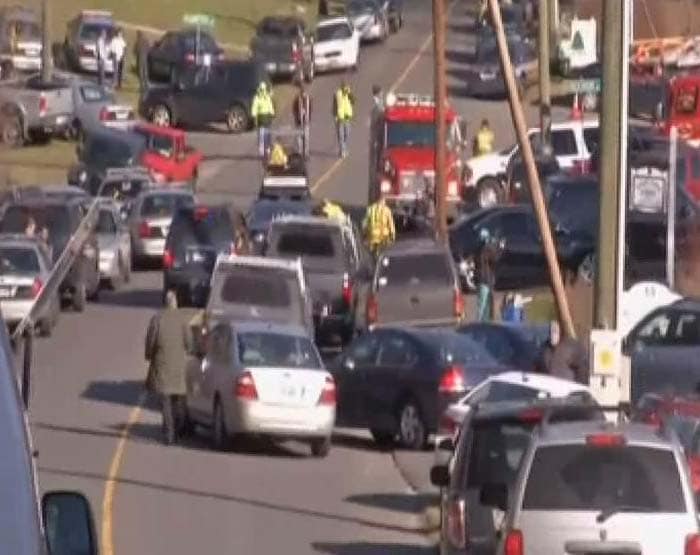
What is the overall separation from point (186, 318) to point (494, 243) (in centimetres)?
1336

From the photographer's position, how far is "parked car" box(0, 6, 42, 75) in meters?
65.6

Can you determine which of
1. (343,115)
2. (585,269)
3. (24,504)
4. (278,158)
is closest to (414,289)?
(585,269)

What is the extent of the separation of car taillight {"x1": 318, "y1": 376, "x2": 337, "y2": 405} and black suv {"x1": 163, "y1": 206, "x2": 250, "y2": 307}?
33.9 ft

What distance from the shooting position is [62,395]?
33.0 m

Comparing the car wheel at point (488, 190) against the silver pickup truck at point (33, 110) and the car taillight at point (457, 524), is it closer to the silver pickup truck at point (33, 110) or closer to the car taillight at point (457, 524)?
the silver pickup truck at point (33, 110)

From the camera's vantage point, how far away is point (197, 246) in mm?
40562

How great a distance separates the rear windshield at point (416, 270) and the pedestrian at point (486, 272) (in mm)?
651

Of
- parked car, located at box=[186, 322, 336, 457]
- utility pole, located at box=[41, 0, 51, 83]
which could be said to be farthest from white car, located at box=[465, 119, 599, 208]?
parked car, located at box=[186, 322, 336, 457]

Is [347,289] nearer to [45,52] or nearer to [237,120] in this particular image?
[45,52]

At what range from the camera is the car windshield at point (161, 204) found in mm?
46219

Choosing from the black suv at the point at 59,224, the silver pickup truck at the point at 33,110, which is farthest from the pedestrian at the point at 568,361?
the silver pickup truck at the point at 33,110

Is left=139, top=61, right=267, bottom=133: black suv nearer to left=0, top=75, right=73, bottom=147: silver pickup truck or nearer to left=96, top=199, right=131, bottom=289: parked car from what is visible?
left=0, top=75, right=73, bottom=147: silver pickup truck

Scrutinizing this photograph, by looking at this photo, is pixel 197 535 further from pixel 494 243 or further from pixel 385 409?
pixel 494 243

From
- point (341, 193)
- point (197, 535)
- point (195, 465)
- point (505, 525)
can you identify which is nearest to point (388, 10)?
point (341, 193)
